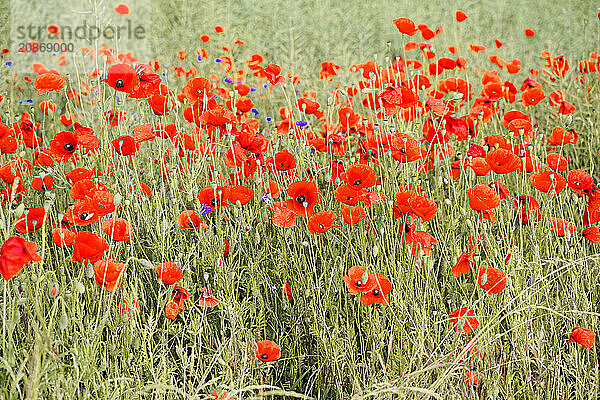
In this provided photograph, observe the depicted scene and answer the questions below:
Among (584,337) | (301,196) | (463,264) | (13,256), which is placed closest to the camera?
(13,256)

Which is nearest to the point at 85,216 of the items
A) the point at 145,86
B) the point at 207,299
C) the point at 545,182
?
the point at 207,299

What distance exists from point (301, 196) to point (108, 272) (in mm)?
557

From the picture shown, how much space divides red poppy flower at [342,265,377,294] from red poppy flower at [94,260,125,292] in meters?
0.51

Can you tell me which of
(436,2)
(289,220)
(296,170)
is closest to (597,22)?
(436,2)

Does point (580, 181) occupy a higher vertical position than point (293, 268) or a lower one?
higher

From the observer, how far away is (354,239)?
6.26 ft

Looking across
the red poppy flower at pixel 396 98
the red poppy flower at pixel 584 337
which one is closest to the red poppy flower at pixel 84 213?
the red poppy flower at pixel 396 98

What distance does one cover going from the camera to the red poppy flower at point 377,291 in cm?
148

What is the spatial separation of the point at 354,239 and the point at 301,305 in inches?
12.0

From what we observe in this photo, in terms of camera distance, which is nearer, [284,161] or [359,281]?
[359,281]

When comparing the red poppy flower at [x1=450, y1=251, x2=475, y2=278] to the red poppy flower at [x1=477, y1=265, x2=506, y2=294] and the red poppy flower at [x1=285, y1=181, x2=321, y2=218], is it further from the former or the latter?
the red poppy flower at [x1=285, y1=181, x2=321, y2=218]

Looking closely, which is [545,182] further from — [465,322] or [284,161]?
[284,161]

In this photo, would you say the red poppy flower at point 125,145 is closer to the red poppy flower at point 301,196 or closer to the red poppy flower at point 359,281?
the red poppy flower at point 301,196

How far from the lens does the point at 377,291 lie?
5.09 ft
